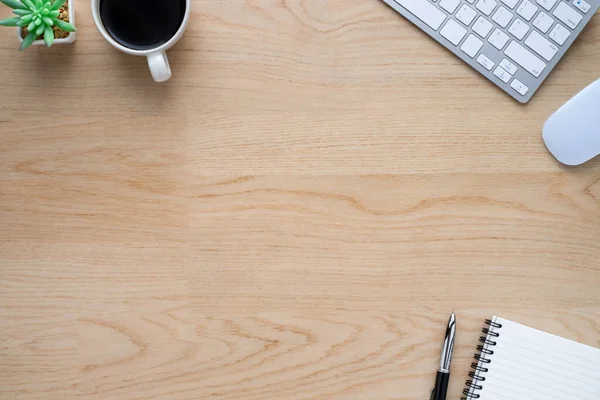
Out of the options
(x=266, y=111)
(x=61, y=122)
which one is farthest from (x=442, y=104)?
(x=61, y=122)

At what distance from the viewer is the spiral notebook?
73 cm

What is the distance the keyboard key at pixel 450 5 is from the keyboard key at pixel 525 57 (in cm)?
8

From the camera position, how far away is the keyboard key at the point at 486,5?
0.72 m

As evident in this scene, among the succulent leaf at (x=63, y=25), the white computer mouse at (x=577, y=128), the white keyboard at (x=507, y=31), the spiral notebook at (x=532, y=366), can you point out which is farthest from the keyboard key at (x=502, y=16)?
the succulent leaf at (x=63, y=25)

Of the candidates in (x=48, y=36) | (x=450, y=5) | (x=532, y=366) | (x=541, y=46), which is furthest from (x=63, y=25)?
(x=532, y=366)

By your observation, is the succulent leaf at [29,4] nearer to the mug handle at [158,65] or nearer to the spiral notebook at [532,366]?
the mug handle at [158,65]

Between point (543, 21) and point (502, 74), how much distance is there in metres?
0.08

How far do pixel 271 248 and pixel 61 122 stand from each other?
0.31 meters

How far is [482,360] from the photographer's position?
2.39 feet

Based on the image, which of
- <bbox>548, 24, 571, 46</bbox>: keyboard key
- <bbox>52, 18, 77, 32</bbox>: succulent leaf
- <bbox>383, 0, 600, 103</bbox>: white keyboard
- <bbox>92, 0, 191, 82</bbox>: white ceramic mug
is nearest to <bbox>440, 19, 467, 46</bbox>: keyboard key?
<bbox>383, 0, 600, 103</bbox>: white keyboard

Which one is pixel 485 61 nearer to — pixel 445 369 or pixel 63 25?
pixel 445 369

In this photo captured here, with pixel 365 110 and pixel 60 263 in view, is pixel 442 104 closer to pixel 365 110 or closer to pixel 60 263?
pixel 365 110

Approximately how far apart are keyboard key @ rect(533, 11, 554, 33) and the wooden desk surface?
0.19 feet

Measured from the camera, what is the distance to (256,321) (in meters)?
0.74
